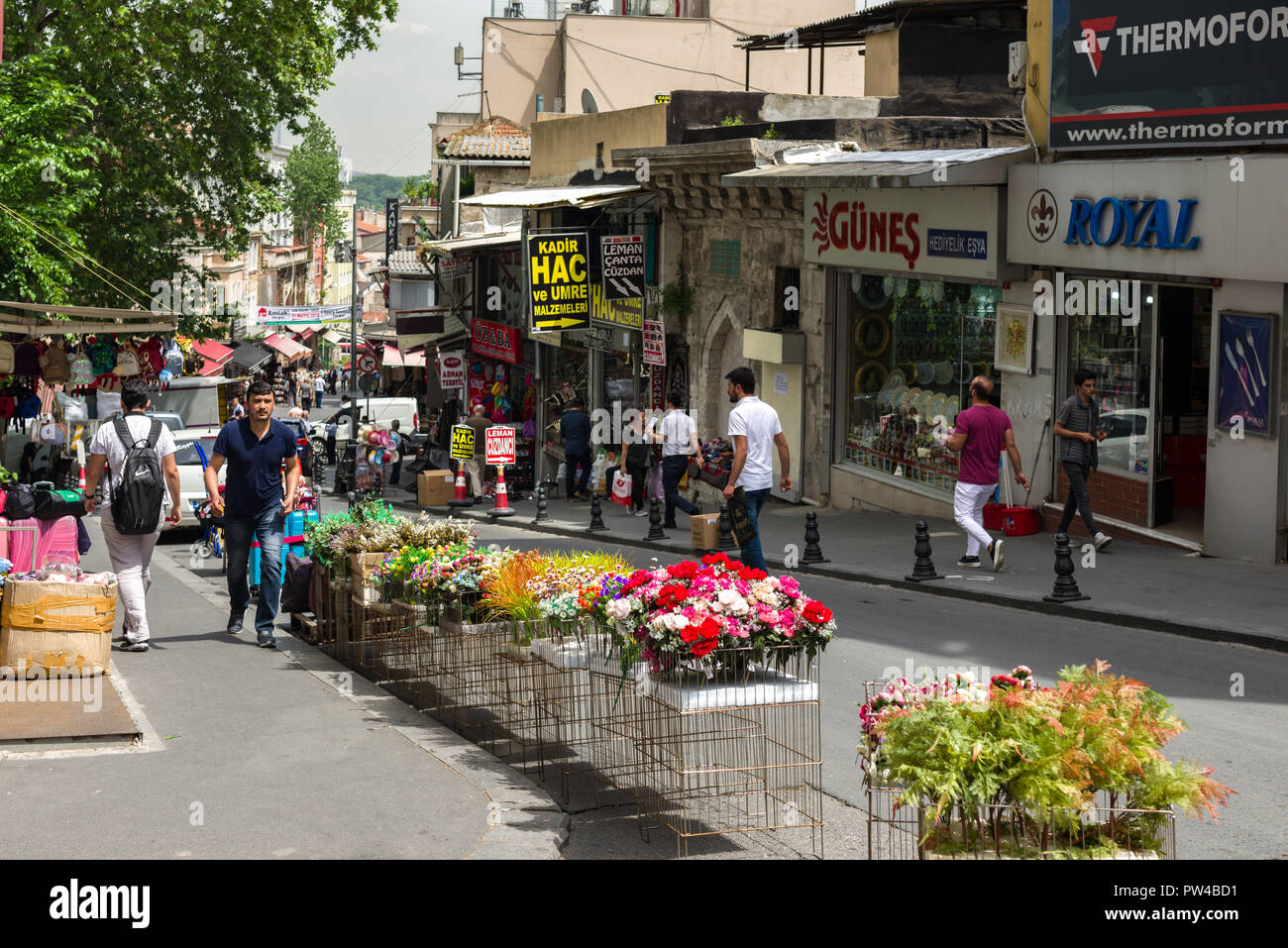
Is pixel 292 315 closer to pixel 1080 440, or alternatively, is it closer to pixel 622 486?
pixel 622 486

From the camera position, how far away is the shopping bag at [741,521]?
12.5 metres

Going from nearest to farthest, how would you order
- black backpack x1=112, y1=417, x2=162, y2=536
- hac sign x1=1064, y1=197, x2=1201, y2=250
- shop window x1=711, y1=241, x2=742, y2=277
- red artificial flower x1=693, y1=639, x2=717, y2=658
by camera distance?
red artificial flower x1=693, y1=639, x2=717, y2=658 → black backpack x1=112, y1=417, x2=162, y2=536 → hac sign x1=1064, y1=197, x2=1201, y2=250 → shop window x1=711, y1=241, x2=742, y2=277

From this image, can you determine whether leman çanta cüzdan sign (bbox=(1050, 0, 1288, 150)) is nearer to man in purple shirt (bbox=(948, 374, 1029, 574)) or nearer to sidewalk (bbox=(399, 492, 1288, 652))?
man in purple shirt (bbox=(948, 374, 1029, 574))

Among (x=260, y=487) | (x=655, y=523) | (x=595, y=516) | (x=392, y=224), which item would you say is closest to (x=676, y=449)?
(x=655, y=523)

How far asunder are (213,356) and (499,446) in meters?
19.3

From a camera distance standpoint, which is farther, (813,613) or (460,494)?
(460,494)

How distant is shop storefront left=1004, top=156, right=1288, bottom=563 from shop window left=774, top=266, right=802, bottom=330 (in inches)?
216

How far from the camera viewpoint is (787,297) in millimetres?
23422

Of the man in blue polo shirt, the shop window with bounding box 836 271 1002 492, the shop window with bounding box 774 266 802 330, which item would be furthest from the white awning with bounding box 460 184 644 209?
the man in blue polo shirt

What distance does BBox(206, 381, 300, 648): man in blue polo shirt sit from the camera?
35.7 ft

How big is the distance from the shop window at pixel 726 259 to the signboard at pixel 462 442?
575cm

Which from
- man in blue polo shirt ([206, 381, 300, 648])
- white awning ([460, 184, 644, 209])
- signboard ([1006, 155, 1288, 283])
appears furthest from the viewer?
white awning ([460, 184, 644, 209])

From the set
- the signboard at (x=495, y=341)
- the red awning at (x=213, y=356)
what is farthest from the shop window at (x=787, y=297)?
the red awning at (x=213, y=356)
